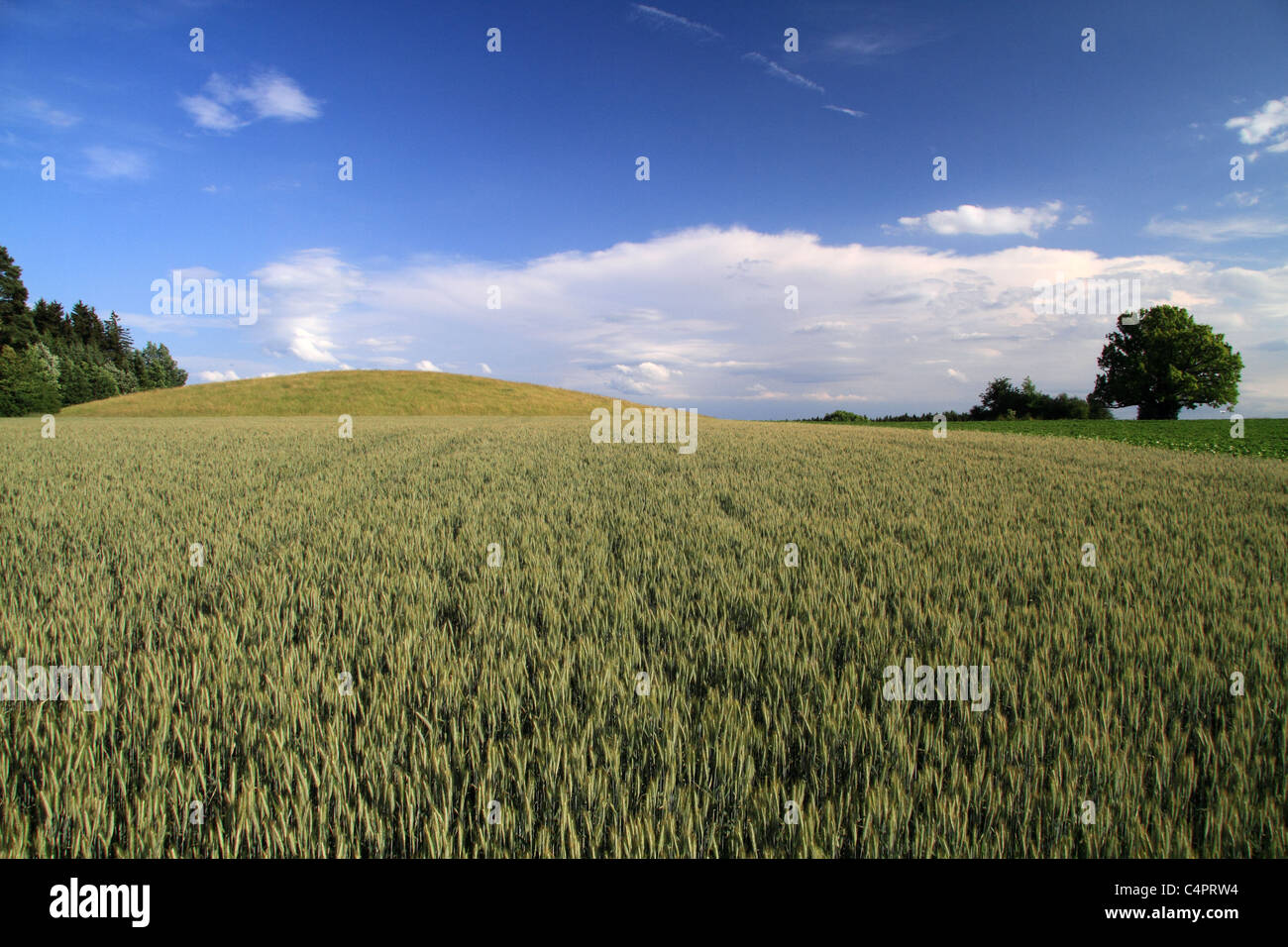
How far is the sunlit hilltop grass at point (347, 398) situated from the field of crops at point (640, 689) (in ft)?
177

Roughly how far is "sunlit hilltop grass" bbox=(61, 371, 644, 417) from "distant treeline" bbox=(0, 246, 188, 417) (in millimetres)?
4856

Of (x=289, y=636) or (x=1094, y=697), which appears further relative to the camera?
(x=289, y=636)

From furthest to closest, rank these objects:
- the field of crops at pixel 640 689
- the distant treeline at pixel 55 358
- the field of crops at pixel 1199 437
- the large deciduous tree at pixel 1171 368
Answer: the distant treeline at pixel 55 358, the large deciduous tree at pixel 1171 368, the field of crops at pixel 1199 437, the field of crops at pixel 640 689

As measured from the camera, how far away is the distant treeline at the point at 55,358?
189 ft

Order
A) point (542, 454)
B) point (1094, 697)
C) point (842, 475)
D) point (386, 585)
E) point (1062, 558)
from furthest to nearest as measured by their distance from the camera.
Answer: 1. point (542, 454)
2. point (842, 475)
3. point (1062, 558)
4. point (386, 585)
5. point (1094, 697)

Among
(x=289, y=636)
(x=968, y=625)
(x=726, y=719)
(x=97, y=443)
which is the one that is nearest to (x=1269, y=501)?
(x=968, y=625)

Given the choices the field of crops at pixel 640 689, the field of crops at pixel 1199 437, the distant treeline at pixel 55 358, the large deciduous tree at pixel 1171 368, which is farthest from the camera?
the distant treeline at pixel 55 358

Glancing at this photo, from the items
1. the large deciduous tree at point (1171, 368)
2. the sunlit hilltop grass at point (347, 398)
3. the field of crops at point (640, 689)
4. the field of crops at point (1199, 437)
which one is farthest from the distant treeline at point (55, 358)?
the large deciduous tree at point (1171, 368)

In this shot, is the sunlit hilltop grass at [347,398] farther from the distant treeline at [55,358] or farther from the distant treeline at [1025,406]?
the distant treeline at [1025,406]

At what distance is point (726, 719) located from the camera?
7.28 feet

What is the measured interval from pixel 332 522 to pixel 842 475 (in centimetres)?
861

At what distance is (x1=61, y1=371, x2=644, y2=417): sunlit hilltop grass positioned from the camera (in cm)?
5481

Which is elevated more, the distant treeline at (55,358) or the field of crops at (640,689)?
the distant treeline at (55,358)

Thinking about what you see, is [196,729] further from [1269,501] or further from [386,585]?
[1269,501]
